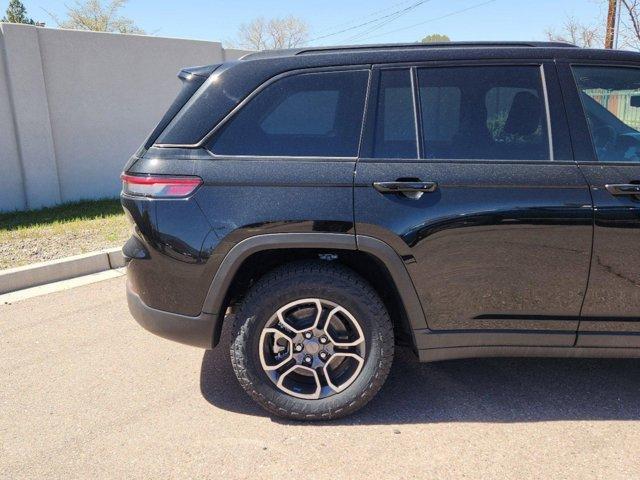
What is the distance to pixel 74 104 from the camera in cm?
863

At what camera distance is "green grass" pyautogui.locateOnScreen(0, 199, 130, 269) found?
5.96 metres

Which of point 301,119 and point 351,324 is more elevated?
point 301,119

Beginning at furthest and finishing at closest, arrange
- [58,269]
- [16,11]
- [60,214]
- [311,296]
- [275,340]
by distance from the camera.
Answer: [16,11] → [60,214] → [58,269] → [275,340] → [311,296]

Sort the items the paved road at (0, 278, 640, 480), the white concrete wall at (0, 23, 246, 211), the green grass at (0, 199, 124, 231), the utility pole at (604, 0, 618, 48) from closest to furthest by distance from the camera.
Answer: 1. the paved road at (0, 278, 640, 480)
2. the green grass at (0, 199, 124, 231)
3. the white concrete wall at (0, 23, 246, 211)
4. the utility pole at (604, 0, 618, 48)

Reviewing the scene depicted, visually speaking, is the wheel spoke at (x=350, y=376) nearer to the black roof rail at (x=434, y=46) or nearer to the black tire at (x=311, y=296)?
the black tire at (x=311, y=296)

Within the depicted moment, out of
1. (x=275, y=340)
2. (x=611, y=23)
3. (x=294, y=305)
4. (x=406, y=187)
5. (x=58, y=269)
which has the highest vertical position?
(x=611, y=23)

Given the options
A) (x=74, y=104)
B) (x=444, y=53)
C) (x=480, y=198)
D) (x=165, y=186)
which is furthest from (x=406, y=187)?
(x=74, y=104)

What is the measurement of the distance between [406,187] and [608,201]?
1018 millimetres

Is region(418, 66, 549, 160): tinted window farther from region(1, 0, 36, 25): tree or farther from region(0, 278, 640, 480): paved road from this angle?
region(1, 0, 36, 25): tree

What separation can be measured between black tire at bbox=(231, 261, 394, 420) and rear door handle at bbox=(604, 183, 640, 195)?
4.24 ft

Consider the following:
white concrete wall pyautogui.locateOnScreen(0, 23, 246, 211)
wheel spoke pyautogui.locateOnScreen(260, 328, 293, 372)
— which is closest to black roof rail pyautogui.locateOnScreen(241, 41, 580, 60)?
wheel spoke pyautogui.locateOnScreen(260, 328, 293, 372)

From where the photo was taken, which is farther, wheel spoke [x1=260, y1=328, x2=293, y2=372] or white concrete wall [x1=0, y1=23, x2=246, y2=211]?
white concrete wall [x1=0, y1=23, x2=246, y2=211]

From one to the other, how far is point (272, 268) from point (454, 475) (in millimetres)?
1376

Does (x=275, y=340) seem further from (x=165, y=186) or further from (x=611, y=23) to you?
(x=611, y=23)
